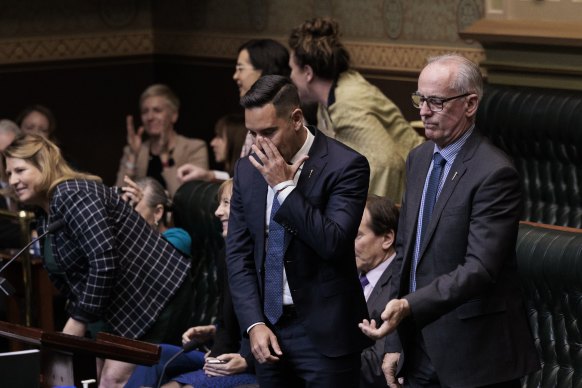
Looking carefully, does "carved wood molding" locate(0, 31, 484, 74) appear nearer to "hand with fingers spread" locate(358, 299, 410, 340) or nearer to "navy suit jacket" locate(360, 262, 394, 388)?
"navy suit jacket" locate(360, 262, 394, 388)

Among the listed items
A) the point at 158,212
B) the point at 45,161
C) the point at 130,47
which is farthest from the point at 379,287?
the point at 130,47

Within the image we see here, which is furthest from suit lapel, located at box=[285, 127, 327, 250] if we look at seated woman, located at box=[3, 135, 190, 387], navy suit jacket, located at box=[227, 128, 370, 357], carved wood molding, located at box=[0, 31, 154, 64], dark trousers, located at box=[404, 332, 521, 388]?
carved wood molding, located at box=[0, 31, 154, 64]

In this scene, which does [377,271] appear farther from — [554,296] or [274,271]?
[274,271]

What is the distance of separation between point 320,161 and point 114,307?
171cm

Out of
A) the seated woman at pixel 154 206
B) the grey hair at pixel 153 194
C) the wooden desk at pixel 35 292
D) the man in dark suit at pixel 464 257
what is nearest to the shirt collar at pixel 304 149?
the man in dark suit at pixel 464 257

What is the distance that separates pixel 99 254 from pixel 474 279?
197 centimetres

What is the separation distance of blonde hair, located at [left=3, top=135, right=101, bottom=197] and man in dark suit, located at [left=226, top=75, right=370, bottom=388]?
1374mm

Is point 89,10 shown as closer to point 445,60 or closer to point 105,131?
point 105,131

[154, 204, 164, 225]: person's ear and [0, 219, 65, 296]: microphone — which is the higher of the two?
[0, 219, 65, 296]: microphone

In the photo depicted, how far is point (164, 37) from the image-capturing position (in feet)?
30.5

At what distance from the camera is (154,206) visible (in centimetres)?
568

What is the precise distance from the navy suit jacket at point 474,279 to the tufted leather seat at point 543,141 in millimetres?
2618

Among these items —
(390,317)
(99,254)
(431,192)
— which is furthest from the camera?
(99,254)

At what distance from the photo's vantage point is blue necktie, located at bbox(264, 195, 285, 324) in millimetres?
3633
